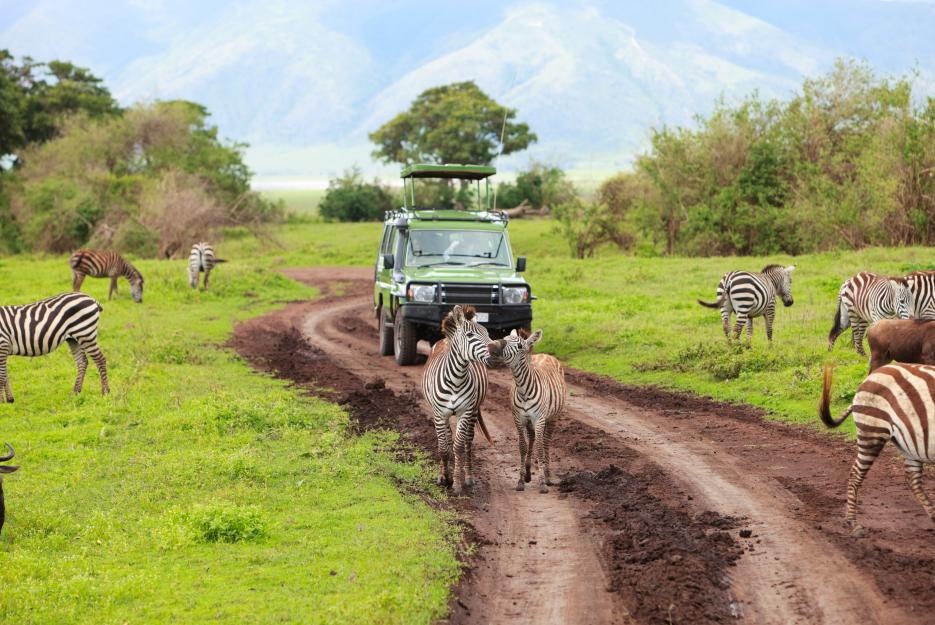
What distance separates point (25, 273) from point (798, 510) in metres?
29.9

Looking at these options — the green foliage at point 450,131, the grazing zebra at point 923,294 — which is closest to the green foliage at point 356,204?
the green foliage at point 450,131

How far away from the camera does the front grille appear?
60.5 feet

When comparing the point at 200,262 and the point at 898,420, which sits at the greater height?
the point at 200,262

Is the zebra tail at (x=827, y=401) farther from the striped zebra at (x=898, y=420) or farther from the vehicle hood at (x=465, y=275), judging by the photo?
the vehicle hood at (x=465, y=275)

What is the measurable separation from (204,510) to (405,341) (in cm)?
965

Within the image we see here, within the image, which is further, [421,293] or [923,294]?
[421,293]

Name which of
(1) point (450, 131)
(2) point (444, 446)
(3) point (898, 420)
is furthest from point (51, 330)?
(1) point (450, 131)

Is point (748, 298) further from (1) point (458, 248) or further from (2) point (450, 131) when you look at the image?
(2) point (450, 131)

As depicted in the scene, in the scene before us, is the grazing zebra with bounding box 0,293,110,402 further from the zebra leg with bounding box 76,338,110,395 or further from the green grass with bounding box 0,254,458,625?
the green grass with bounding box 0,254,458,625

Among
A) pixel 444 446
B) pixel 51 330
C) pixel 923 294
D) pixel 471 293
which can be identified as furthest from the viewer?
pixel 471 293

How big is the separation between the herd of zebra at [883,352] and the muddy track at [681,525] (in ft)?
2.28

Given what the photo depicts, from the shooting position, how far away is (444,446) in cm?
1109

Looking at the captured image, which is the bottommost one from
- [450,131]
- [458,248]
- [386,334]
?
[386,334]

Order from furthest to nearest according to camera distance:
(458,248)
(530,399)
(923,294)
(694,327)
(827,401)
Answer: (694,327) < (458,248) < (923,294) < (530,399) < (827,401)
